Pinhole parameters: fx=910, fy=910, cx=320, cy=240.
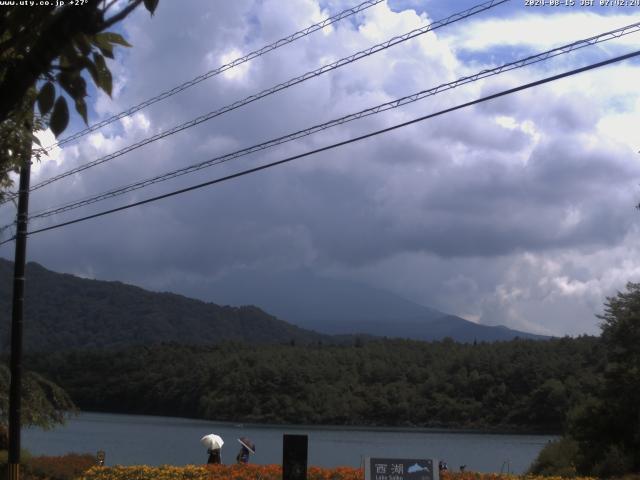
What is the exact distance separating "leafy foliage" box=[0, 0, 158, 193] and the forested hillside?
49.2m

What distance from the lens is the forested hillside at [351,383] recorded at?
2378 inches

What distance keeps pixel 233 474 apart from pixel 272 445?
89.8ft

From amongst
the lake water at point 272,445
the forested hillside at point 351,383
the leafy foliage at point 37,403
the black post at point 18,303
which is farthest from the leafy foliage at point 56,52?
the forested hillside at point 351,383

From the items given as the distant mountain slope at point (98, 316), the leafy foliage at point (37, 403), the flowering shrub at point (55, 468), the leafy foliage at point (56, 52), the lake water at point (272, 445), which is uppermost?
the distant mountain slope at point (98, 316)

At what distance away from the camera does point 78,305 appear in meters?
182

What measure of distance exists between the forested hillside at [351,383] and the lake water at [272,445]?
9.90 ft

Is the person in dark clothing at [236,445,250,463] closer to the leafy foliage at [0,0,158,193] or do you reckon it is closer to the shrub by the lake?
the shrub by the lake

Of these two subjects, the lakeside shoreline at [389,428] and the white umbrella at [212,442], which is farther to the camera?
the lakeside shoreline at [389,428]

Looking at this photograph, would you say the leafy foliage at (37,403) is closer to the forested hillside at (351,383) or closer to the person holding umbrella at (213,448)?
the person holding umbrella at (213,448)

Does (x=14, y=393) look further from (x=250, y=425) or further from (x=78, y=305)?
(x=78, y=305)

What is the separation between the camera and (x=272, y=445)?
1732 inches

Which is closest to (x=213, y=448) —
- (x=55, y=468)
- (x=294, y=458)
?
(x=55, y=468)

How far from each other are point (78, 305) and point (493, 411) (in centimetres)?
13289

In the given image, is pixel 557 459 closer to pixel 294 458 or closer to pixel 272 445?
pixel 294 458
